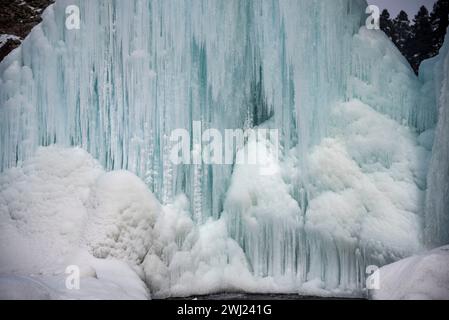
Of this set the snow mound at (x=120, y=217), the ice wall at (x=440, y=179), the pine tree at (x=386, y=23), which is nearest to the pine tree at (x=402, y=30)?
the pine tree at (x=386, y=23)

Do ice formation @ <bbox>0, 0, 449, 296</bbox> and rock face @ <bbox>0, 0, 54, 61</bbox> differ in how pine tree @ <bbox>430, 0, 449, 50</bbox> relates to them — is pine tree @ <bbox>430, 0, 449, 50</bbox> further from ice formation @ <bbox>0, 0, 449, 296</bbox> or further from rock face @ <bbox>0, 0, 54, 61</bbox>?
rock face @ <bbox>0, 0, 54, 61</bbox>

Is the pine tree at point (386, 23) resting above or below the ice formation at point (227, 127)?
above

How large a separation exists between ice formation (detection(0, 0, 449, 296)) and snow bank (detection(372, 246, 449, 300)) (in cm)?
183

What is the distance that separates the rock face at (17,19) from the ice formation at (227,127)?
0.58m

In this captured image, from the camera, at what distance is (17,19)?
9938mm

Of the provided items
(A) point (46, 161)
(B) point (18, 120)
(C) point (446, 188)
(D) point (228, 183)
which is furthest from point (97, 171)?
(C) point (446, 188)

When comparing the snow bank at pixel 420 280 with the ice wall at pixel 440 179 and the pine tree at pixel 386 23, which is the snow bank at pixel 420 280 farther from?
the pine tree at pixel 386 23

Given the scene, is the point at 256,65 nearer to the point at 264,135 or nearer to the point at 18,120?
the point at 264,135

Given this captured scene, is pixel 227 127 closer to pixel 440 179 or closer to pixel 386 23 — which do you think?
pixel 386 23

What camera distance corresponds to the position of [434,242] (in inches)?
341

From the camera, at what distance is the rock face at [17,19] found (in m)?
9.69

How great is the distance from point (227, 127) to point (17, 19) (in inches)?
164

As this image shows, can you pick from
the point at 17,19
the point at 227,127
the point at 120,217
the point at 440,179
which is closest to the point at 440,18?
the point at 440,179

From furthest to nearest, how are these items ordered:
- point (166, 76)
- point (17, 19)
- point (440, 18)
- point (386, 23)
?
1. point (386, 23)
2. point (440, 18)
3. point (17, 19)
4. point (166, 76)
